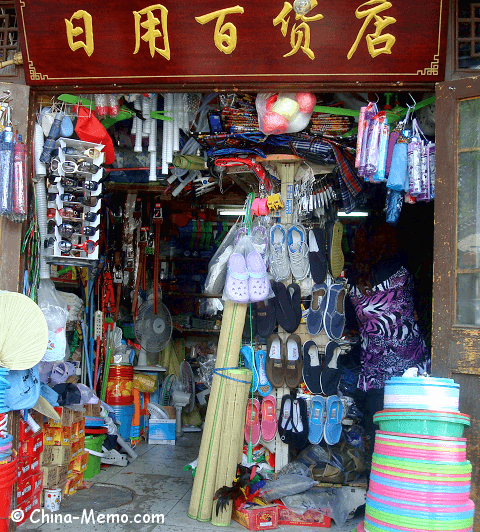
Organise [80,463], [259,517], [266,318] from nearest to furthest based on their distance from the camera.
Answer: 1. [259,517]
2. [266,318]
3. [80,463]

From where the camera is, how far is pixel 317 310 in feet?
14.6

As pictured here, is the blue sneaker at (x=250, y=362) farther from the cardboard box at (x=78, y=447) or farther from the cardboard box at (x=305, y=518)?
the cardboard box at (x=78, y=447)

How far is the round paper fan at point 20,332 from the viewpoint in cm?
332

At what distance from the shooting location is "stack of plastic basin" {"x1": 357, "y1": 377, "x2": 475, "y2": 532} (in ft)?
8.71

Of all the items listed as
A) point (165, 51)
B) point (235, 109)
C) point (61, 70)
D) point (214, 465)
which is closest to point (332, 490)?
point (214, 465)

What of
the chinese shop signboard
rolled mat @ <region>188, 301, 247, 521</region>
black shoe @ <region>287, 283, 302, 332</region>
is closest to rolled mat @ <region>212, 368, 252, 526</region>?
rolled mat @ <region>188, 301, 247, 521</region>

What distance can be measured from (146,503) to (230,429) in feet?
3.19

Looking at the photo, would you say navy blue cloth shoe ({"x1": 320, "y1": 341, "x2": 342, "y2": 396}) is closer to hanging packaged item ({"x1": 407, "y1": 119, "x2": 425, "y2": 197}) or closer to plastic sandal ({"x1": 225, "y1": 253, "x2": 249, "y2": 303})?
plastic sandal ({"x1": 225, "y1": 253, "x2": 249, "y2": 303})

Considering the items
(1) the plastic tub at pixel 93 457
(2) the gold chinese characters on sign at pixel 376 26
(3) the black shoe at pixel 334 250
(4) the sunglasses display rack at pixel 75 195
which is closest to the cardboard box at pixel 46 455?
(1) the plastic tub at pixel 93 457

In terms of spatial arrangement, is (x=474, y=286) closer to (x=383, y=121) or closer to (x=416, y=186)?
(x=416, y=186)

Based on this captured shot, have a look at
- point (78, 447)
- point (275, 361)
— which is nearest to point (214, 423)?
point (275, 361)

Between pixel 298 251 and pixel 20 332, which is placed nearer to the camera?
pixel 20 332

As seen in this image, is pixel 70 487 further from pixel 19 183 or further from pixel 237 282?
pixel 19 183

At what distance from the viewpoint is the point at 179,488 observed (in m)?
4.68
